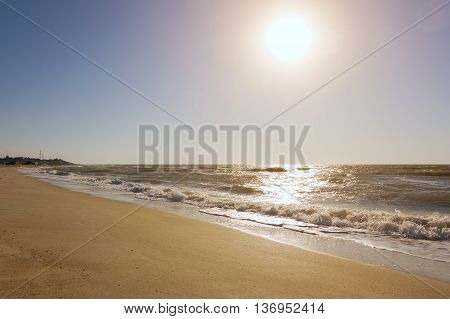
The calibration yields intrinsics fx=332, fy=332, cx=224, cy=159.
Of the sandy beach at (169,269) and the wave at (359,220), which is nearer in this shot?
the sandy beach at (169,269)

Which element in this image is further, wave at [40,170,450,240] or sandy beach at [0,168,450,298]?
wave at [40,170,450,240]

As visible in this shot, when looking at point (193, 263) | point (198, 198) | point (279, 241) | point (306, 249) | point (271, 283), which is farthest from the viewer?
point (198, 198)

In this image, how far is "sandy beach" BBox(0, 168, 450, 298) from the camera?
4.29m

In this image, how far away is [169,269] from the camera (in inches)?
204

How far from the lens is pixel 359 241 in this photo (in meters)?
9.02

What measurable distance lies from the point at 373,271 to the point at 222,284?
301 cm

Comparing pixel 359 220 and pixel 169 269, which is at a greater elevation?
pixel 169 269

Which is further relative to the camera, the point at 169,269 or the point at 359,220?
the point at 359,220

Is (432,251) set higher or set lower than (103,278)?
lower

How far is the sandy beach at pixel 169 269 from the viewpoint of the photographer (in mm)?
4293

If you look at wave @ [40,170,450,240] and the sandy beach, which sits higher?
the sandy beach

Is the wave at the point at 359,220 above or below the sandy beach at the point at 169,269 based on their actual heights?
below
